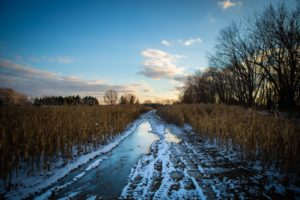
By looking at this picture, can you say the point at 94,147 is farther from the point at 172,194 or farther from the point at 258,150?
the point at 258,150

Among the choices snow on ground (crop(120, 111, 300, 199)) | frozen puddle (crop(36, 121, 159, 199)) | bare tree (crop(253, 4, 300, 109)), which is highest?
bare tree (crop(253, 4, 300, 109))

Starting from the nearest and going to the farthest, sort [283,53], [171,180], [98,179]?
[171,180], [98,179], [283,53]

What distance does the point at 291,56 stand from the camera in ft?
48.1

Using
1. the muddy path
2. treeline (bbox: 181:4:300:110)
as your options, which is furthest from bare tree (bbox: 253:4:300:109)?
the muddy path

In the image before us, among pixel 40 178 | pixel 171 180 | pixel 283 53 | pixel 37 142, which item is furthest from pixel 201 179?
pixel 283 53

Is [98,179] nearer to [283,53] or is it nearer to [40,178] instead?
[40,178]

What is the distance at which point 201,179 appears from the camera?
11.1 ft

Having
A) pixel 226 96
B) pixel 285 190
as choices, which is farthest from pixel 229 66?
pixel 285 190

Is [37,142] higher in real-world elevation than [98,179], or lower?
higher

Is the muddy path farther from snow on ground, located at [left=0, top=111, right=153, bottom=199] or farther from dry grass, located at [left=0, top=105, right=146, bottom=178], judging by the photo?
dry grass, located at [left=0, top=105, right=146, bottom=178]

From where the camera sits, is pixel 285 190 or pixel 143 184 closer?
pixel 285 190

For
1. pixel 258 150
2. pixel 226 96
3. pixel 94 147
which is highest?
pixel 226 96

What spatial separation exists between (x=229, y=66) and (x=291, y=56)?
35.8 ft

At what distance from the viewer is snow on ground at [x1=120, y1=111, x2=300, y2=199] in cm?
281
